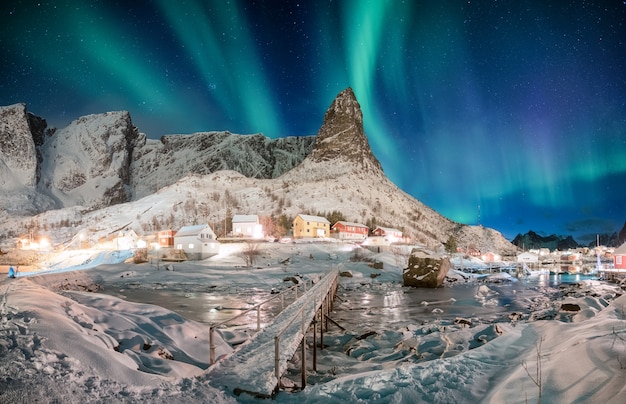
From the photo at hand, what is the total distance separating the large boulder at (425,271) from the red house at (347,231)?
162ft

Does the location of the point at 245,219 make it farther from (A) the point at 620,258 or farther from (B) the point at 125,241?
(A) the point at 620,258

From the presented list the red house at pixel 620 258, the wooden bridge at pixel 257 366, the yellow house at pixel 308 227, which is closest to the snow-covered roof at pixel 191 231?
the yellow house at pixel 308 227

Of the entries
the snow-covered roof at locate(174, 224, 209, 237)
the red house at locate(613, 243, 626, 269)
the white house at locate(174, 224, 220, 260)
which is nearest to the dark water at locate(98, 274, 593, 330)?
the white house at locate(174, 224, 220, 260)

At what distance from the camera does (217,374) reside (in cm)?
935

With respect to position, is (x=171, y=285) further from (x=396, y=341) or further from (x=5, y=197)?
(x=5, y=197)

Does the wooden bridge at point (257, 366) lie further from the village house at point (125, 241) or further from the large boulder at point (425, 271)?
the village house at point (125, 241)

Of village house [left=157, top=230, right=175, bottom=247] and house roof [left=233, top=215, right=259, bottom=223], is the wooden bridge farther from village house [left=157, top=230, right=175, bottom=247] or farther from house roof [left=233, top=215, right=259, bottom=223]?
house roof [left=233, top=215, right=259, bottom=223]

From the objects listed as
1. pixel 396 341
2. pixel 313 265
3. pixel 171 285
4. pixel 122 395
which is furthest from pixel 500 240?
pixel 122 395

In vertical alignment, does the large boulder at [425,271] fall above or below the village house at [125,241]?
below

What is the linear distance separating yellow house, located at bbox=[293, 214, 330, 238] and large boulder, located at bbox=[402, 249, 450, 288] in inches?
1830

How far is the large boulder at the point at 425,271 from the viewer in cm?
4891

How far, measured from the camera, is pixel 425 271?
1950 inches

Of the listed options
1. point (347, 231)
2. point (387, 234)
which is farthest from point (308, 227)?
point (387, 234)

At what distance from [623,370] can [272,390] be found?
692 centimetres
